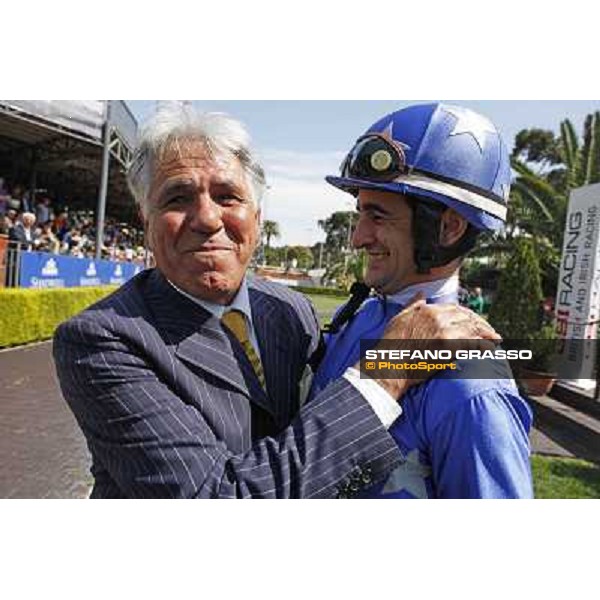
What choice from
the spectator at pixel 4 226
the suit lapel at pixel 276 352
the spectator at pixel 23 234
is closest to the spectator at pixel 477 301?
the suit lapel at pixel 276 352

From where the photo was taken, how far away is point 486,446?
1102 mm

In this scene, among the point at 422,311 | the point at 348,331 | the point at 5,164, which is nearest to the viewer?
the point at 422,311

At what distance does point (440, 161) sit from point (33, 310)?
706cm

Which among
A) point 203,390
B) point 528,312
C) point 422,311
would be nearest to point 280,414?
point 203,390

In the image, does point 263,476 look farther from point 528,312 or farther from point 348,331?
point 528,312

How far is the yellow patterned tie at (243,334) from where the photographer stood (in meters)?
1.43

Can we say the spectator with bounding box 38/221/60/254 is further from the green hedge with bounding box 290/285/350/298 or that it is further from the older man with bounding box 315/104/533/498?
the older man with bounding box 315/104/533/498

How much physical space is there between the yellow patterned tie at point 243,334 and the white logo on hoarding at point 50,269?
300 inches

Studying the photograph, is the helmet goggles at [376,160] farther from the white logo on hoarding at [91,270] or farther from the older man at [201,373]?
the white logo on hoarding at [91,270]

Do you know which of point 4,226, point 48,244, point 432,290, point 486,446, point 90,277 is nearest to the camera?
point 486,446

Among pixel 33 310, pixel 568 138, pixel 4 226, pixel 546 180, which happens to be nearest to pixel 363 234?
pixel 568 138

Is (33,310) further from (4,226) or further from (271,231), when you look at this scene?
(271,231)
